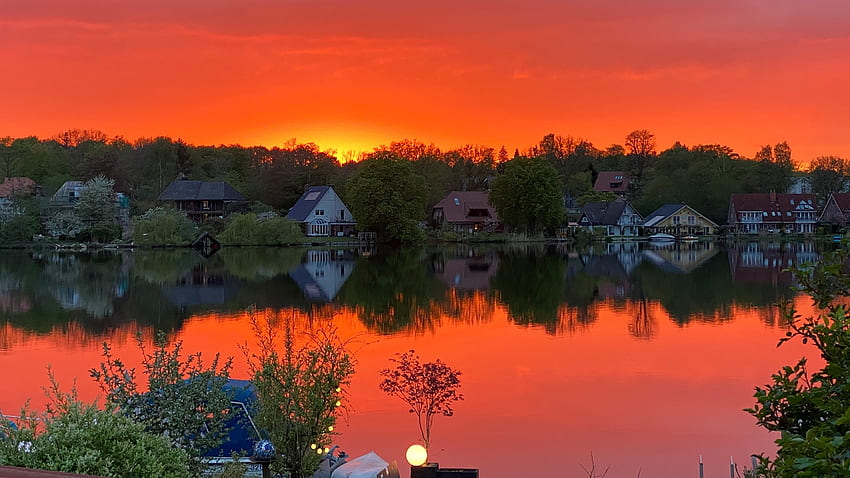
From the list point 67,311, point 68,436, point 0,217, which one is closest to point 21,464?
point 68,436

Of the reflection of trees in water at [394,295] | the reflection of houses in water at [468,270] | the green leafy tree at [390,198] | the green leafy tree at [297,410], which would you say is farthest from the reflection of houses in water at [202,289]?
the green leafy tree at [390,198]

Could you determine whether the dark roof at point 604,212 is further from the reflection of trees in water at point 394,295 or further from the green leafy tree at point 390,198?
the reflection of trees in water at point 394,295

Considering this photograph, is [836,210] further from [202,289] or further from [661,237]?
[202,289]

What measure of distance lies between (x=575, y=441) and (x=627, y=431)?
41.5 inches

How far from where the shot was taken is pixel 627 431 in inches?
532

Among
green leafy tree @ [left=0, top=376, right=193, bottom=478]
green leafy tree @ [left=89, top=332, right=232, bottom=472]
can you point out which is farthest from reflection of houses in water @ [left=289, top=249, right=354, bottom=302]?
green leafy tree @ [left=0, top=376, right=193, bottom=478]

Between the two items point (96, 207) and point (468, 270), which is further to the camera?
point (96, 207)

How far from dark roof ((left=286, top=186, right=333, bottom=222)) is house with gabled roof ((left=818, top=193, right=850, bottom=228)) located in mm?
53684

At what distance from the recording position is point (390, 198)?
73.1m

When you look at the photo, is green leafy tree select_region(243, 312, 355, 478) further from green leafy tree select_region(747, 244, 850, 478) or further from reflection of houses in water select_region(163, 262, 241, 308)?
reflection of houses in water select_region(163, 262, 241, 308)

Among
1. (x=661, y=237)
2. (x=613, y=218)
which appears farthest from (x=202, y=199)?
(x=661, y=237)

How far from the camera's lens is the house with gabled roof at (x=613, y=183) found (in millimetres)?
101613

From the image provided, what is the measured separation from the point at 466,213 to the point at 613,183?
26.3 m

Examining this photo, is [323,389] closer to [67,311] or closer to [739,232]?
[67,311]
